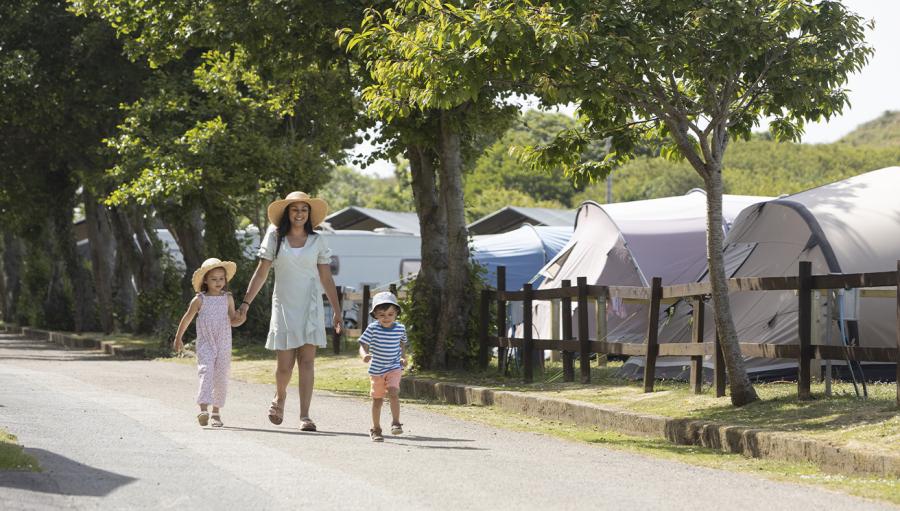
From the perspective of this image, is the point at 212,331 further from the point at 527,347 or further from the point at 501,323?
the point at 501,323

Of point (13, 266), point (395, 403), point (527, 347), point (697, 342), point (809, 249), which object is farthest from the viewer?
point (13, 266)

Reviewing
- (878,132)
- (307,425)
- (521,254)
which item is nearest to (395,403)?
(307,425)

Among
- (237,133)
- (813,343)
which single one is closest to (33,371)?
(237,133)

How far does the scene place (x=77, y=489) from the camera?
7.63 metres

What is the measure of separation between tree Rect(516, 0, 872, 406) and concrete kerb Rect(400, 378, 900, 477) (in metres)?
0.87

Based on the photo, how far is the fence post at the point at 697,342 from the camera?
522 inches

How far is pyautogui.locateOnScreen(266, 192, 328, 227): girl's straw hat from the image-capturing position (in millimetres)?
11266

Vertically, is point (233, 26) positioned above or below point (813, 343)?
above

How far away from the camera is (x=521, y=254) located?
2859 centimetres

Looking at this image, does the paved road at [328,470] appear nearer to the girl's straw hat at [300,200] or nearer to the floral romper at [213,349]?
the floral romper at [213,349]

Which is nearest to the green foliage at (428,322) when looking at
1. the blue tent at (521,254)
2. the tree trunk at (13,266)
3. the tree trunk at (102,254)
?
the blue tent at (521,254)

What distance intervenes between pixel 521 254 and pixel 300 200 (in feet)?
57.6

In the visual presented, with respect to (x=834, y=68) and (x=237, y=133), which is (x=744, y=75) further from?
(x=237, y=133)

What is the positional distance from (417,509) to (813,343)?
19.8 ft
